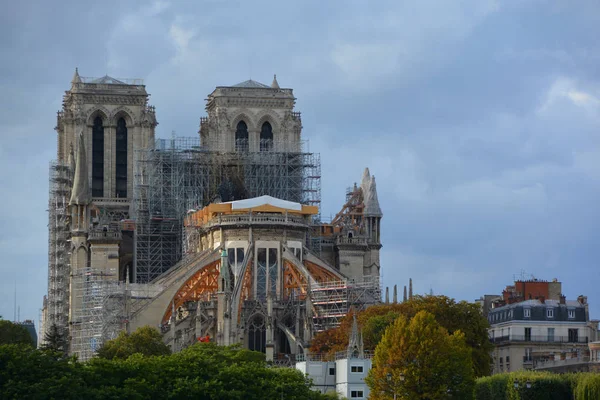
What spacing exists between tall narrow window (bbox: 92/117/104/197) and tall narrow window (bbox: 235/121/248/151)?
33.3ft

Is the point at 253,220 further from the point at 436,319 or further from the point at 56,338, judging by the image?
the point at 436,319

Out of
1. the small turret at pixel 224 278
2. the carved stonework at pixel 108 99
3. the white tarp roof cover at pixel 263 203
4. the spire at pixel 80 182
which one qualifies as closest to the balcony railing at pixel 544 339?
the small turret at pixel 224 278

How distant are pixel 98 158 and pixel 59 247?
8.28m

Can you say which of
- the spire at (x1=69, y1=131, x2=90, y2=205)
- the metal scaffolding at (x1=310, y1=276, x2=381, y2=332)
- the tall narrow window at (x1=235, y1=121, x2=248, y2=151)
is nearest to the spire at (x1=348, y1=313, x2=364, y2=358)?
the metal scaffolding at (x1=310, y1=276, x2=381, y2=332)

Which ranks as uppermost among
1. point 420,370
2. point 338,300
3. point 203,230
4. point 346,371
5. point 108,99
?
point 108,99

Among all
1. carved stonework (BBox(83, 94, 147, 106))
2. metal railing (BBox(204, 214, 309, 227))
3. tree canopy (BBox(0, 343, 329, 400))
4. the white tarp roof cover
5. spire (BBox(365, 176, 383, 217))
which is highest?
carved stonework (BBox(83, 94, 147, 106))

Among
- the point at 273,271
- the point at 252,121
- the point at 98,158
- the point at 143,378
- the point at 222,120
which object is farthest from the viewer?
the point at 98,158

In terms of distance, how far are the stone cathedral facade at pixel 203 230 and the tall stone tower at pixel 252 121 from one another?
75 mm

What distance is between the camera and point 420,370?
103 m

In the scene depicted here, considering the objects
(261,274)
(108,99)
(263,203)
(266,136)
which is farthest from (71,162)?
(261,274)

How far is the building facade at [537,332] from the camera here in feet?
407

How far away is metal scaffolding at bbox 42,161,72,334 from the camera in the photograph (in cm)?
14562

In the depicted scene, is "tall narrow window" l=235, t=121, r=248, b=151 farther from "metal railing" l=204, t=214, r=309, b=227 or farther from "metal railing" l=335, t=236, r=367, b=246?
"metal railing" l=204, t=214, r=309, b=227

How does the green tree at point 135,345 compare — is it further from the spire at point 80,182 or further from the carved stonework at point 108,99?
the carved stonework at point 108,99
